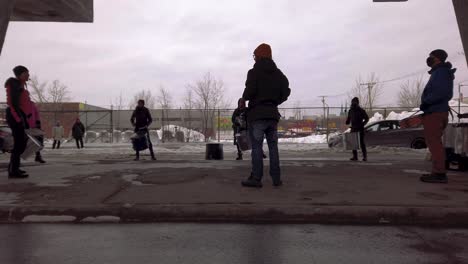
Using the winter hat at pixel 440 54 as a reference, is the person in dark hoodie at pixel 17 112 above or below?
below

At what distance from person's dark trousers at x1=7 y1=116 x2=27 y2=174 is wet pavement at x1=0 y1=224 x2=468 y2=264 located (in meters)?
2.59

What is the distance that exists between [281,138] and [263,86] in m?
23.5

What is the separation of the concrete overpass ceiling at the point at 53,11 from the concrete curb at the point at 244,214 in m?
8.65

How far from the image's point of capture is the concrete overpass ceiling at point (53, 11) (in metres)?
11.2

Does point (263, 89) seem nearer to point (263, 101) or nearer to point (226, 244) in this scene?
point (263, 101)

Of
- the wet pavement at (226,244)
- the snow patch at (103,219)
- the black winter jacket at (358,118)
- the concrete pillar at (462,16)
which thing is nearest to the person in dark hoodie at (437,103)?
the wet pavement at (226,244)

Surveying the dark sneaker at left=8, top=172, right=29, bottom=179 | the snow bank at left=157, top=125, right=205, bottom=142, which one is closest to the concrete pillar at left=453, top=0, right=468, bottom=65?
the dark sneaker at left=8, top=172, right=29, bottom=179

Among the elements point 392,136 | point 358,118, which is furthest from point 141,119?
point 392,136

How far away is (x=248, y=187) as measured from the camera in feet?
17.8

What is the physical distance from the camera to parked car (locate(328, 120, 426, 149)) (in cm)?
1758

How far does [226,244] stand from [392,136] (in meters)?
16.4

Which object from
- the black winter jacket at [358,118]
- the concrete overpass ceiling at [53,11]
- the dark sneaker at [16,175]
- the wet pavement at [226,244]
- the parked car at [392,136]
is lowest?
the wet pavement at [226,244]

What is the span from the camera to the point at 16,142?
6.25 metres

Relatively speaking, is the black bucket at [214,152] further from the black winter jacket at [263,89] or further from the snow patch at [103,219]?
the snow patch at [103,219]
